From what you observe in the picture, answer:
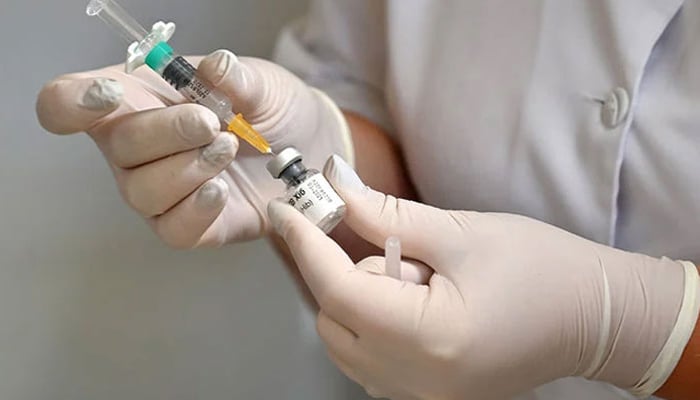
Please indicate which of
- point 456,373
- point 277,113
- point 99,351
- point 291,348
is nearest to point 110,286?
point 99,351

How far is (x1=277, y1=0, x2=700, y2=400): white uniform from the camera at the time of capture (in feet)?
2.15

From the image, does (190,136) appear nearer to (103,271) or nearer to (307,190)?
(307,190)

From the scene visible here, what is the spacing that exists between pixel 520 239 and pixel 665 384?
0.48 feet

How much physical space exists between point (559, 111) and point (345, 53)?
0.24 m

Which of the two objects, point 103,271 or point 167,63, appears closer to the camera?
point 167,63

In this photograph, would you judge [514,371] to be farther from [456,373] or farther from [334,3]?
[334,3]

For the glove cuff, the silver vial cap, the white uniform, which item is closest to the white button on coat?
the white uniform

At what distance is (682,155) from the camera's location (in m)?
0.65

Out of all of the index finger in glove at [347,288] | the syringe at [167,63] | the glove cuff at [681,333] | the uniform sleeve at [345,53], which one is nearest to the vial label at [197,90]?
the syringe at [167,63]

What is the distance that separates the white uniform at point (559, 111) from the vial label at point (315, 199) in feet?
0.57

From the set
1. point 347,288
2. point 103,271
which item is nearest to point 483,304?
point 347,288

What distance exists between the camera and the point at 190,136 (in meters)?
0.61

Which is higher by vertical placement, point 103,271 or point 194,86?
point 194,86

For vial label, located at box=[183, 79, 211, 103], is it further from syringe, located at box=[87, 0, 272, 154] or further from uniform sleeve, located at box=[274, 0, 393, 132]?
uniform sleeve, located at box=[274, 0, 393, 132]
